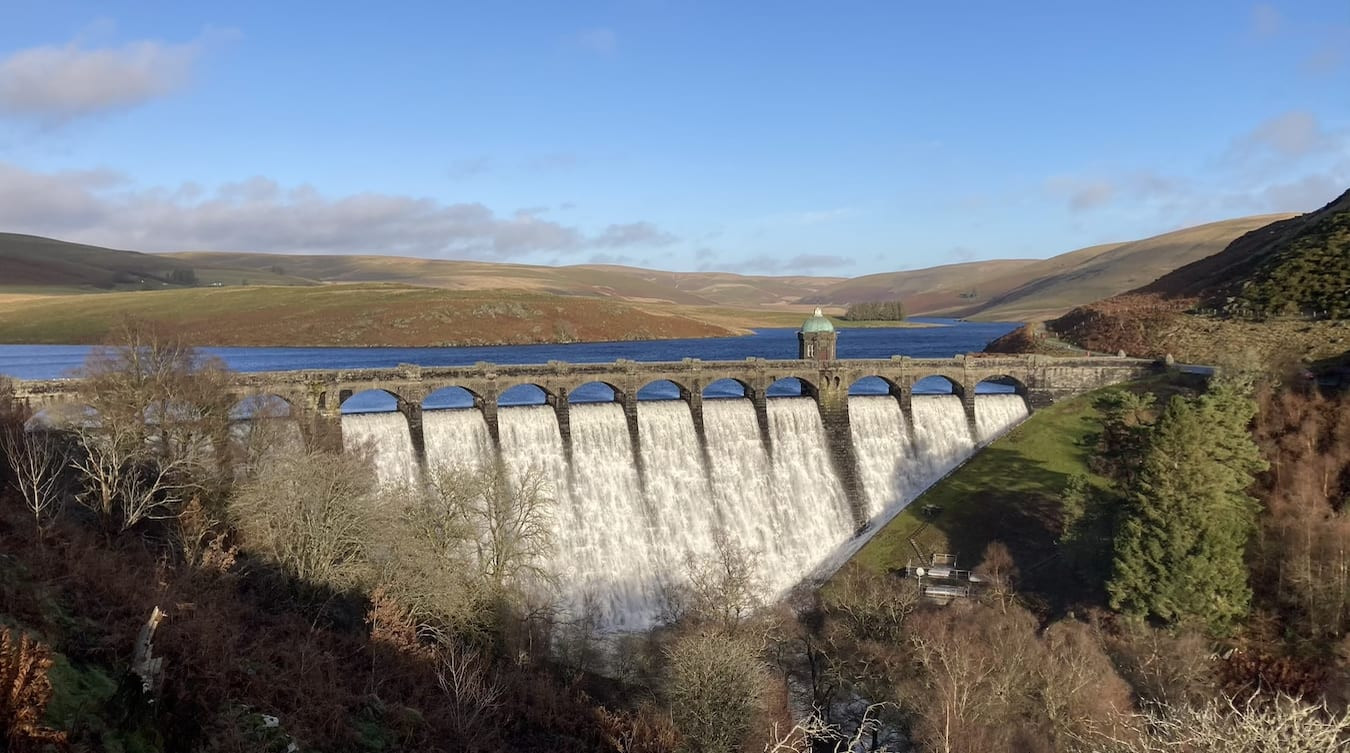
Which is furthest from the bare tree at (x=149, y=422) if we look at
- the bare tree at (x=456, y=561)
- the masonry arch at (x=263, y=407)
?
the bare tree at (x=456, y=561)

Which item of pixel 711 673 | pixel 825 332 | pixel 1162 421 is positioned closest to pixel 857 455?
pixel 825 332

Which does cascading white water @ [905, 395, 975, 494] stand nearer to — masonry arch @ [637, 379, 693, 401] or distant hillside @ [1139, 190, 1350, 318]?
masonry arch @ [637, 379, 693, 401]

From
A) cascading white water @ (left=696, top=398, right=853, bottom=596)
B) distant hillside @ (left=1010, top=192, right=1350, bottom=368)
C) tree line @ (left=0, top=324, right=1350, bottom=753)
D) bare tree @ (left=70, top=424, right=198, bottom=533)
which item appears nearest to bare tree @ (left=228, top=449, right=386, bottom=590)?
tree line @ (left=0, top=324, right=1350, bottom=753)

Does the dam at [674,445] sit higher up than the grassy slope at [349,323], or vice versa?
the grassy slope at [349,323]

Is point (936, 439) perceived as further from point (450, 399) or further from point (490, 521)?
point (450, 399)

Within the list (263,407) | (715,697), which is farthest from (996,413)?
(263,407)

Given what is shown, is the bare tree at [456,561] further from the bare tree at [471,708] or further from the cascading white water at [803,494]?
the cascading white water at [803,494]
